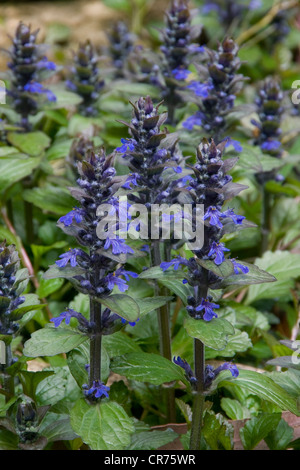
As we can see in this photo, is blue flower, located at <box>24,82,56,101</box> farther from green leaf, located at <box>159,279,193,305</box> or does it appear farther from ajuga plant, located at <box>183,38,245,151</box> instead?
green leaf, located at <box>159,279,193,305</box>

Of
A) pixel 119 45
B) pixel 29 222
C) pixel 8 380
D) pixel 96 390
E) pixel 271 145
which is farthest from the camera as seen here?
pixel 119 45

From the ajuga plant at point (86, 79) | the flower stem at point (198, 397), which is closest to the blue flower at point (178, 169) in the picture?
the flower stem at point (198, 397)

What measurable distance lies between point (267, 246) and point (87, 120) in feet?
3.81

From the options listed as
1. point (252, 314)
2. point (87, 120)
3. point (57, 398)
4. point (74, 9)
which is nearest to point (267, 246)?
point (252, 314)

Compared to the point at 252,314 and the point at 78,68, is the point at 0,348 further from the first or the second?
the point at 78,68

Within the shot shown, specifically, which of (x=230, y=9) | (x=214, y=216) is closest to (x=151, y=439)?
(x=214, y=216)

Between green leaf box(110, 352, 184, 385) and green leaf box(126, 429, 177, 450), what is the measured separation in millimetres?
225

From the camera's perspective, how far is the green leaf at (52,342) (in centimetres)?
187

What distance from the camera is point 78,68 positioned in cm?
318

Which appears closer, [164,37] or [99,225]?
[99,225]

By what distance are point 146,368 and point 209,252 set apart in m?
0.47

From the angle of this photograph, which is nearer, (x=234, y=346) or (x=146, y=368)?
(x=146, y=368)

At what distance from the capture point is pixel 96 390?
6.64ft

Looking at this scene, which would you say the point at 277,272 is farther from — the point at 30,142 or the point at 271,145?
the point at 30,142
